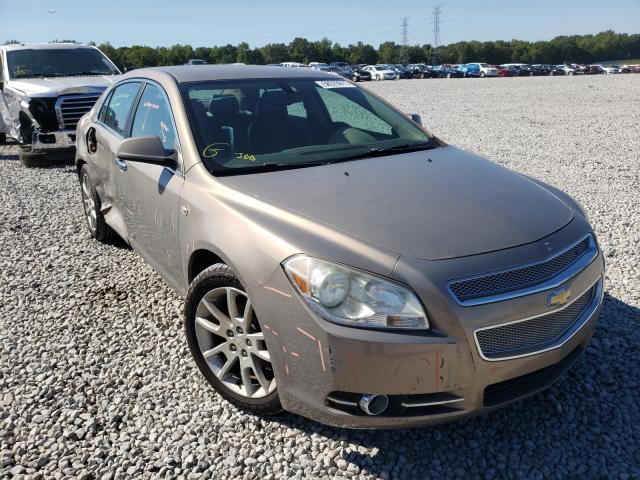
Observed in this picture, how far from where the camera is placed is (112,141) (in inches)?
172

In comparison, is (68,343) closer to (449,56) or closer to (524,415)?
(524,415)

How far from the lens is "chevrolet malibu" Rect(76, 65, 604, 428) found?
2.17 meters

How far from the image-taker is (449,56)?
10075cm

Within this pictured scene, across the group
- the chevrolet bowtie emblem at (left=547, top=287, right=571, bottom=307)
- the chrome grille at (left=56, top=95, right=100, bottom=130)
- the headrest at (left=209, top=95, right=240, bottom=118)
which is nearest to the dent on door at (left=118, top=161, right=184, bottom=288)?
the headrest at (left=209, top=95, right=240, bottom=118)

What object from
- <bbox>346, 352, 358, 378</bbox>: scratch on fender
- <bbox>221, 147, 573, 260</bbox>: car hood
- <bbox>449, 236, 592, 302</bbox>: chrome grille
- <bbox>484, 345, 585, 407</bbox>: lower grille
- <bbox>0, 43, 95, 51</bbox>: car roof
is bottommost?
<bbox>484, 345, 585, 407</bbox>: lower grille

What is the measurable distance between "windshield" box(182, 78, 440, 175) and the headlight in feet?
3.40

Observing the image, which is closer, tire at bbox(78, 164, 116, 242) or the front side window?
the front side window

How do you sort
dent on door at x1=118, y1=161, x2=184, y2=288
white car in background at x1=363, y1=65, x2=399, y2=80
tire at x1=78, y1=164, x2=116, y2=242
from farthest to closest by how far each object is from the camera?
white car in background at x1=363, y1=65, x2=399, y2=80, tire at x1=78, y1=164, x2=116, y2=242, dent on door at x1=118, y1=161, x2=184, y2=288

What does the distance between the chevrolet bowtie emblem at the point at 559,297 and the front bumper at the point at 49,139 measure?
28.4 feet

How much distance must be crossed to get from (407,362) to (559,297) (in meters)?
0.75

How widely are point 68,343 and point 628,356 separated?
3.54 metres

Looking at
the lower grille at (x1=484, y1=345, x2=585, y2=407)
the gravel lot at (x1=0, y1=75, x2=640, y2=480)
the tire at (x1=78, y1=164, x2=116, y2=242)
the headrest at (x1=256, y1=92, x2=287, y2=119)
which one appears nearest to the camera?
the lower grille at (x1=484, y1=345, x2=585, y2=407)

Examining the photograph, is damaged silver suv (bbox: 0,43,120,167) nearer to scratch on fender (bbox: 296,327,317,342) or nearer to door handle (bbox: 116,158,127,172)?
door handle (bbox: 116,158,127,172)

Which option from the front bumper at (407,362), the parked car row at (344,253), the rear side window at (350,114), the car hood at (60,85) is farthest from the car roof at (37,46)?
the front bumper at (407,362)
